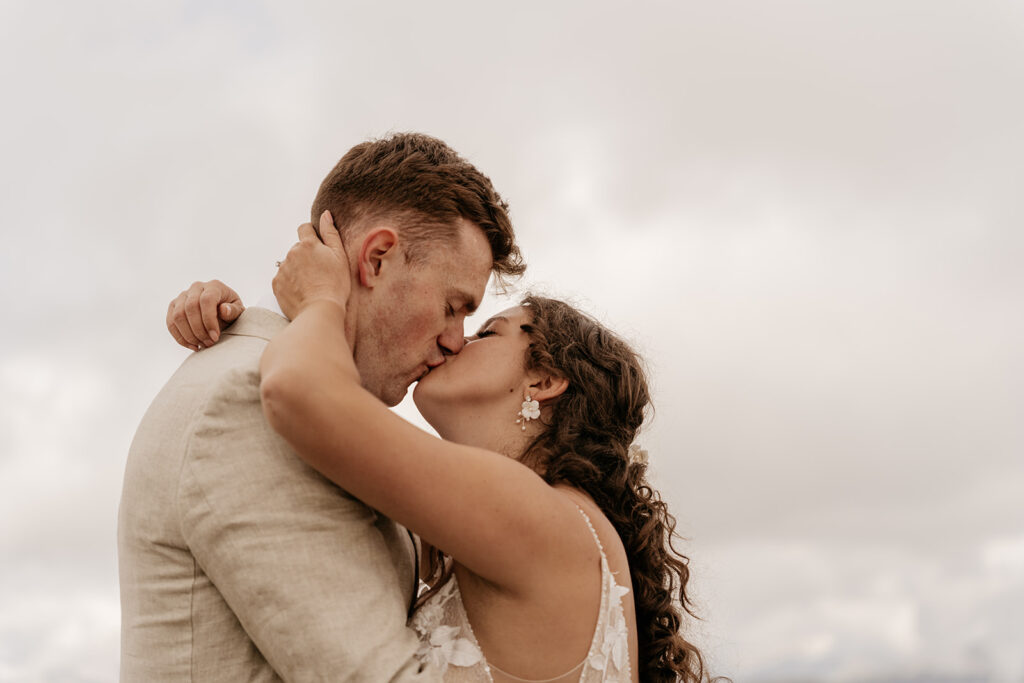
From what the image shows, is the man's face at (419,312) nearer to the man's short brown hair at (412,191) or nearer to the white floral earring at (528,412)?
the man's short brown hair at (412,191)

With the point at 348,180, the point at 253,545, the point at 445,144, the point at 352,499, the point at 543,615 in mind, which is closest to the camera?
the point at 253,545

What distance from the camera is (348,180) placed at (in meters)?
4.31

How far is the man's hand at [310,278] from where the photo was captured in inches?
145

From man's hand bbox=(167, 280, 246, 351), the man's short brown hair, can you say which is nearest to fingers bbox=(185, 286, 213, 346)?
man's hand bbox=(167, 280, 246, 351)

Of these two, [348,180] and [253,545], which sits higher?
[348,180]

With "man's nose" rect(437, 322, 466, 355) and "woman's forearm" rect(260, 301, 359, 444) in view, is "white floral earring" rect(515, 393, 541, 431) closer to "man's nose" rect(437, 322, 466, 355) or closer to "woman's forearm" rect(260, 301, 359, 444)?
"man's nose" rect(437, 322, 466, 355)

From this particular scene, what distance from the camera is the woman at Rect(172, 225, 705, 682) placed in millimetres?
3150

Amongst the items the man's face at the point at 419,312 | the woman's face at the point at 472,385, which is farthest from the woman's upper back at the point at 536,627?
the man's face at the point at 419,312

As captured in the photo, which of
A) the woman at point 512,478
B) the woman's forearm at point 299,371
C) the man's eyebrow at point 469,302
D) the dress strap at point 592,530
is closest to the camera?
the woman's forearm at point 299,371

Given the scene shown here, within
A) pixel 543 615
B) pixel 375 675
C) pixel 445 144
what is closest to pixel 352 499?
pixel 375 675

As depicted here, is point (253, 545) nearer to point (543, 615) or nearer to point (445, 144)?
point (543, 615)

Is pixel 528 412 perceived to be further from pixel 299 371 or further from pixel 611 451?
pixel 299 371

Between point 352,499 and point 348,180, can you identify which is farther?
point 348,180

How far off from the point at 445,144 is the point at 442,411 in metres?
1.32
